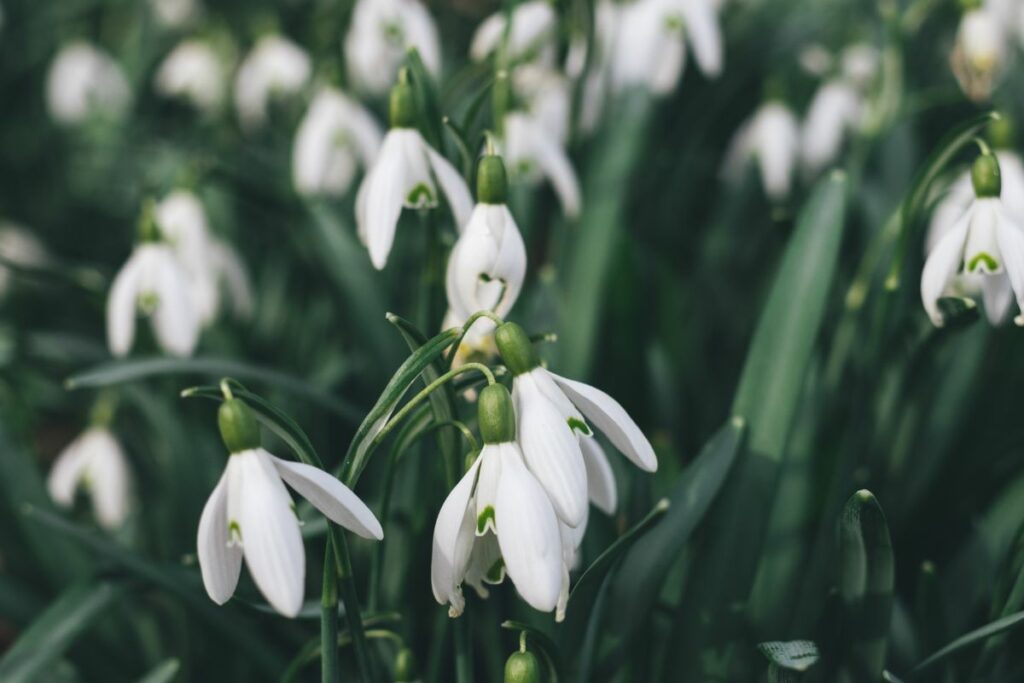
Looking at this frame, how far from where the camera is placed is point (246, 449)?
0.89 meters

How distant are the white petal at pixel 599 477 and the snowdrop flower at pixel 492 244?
177 millimetres

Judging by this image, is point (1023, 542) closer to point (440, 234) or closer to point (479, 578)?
point (479, 578)

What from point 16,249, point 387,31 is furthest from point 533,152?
point 16,249

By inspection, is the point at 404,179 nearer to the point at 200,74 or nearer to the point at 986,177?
the point at 986,177

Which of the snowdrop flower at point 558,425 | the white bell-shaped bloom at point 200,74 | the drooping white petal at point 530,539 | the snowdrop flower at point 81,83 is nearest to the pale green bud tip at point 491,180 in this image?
the snowdrop flower at point 558,425

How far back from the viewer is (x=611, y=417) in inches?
38.2

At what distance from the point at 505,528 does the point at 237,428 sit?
0.77ft

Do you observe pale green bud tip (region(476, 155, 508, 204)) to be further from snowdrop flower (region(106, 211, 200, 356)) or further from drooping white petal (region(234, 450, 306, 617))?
snowdrop flower (region(106, 211, 200, 356))

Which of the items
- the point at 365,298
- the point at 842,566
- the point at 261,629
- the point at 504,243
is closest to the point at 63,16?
the point at 365,298

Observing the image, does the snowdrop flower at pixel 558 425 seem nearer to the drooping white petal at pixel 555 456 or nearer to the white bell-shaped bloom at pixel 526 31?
the drooping white petal at pixel 555 456

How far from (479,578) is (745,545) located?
0.42 meters

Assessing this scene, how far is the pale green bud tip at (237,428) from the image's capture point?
884 mm

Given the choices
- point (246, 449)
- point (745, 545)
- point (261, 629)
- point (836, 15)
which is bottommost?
point (261, 629)

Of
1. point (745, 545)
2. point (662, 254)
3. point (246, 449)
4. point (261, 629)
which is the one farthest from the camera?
point (662, 254)
